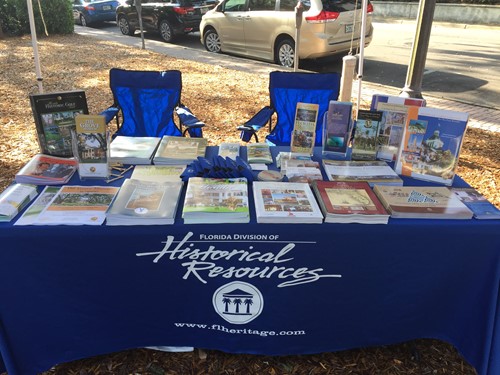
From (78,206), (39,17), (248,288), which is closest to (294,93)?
(248,288)

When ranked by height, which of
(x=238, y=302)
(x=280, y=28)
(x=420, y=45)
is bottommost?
(x=238, y=302)

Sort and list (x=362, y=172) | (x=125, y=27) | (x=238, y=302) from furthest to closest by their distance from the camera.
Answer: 1. (x=125, y=27)
2. (x=362, y=172)
3. (x=238, y=302)

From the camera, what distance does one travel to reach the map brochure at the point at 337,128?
227cm

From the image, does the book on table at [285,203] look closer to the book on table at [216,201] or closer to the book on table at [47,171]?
the book on table at [216,201]

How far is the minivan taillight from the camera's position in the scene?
6.75m

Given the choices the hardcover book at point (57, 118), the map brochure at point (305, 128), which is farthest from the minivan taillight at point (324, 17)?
the hardcover book at point (57, 118)

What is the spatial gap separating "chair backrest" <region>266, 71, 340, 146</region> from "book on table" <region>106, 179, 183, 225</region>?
183 cm

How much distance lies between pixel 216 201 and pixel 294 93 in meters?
2.11

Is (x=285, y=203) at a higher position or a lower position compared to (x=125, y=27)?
higher

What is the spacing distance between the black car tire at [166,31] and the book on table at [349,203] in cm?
988

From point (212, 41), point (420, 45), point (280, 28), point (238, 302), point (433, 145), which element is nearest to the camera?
point (238, 302)

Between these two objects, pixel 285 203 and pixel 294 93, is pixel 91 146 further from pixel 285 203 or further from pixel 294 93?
pixel 294 93

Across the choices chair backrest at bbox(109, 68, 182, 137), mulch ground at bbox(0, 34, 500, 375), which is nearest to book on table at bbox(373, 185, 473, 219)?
mulch ground at bbox(0, 34, 500, 375)

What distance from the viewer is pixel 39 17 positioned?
38.8 ft
